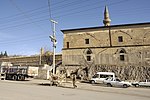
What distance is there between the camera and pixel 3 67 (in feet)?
136

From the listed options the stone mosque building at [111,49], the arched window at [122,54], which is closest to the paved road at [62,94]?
the stone mosque building at [111,49]

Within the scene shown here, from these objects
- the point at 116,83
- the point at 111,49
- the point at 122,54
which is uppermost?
the point at 111,49

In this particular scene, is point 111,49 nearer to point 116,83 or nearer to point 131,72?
point 131,72

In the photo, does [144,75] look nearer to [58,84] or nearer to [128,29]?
[128,29]

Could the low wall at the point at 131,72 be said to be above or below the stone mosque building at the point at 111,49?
below

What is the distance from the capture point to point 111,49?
3903 centimetres

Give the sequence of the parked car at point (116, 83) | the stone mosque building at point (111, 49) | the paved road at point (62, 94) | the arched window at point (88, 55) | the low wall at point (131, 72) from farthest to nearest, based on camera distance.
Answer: the arched window at point (88, 55), the stone mosque building at point (111, 49), the low wall at point (131, 72), the parked car at point (116, 83), the paved road at point (62, 94)

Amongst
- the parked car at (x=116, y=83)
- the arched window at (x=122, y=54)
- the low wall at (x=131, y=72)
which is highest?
the arched window at (x=122, y=54)

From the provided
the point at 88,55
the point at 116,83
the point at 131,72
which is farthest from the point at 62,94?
the point at 88,55

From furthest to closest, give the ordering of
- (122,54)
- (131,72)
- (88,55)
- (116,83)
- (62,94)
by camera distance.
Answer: (88,55) < (122,54) < (131,72) < (116,83) < (62,94)

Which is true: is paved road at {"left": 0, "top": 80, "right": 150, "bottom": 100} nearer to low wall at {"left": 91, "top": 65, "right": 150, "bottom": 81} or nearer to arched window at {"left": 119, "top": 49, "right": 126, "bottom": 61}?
low wall at {"left": 91, "top": 65, "right": 150, "bottom": 81}

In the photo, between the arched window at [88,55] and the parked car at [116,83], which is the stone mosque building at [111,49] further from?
the parked car at [116,83]

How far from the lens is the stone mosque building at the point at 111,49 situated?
36.6 metres

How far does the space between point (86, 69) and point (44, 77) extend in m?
8.69
